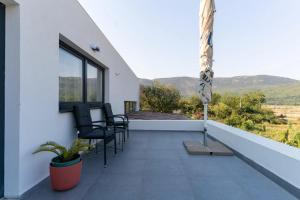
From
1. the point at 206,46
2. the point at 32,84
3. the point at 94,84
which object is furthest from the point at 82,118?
the point at 206,46

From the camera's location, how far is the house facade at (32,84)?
185 cm

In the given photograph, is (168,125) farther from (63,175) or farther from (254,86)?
(254,86)

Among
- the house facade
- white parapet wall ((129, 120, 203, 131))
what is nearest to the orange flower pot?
the house facade

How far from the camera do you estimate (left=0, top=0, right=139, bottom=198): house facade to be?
1.85 meters

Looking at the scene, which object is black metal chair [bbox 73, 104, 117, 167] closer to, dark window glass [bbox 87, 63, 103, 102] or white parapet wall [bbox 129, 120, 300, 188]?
dark window glass [bbox 87, 63, 103, 102]

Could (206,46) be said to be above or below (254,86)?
below

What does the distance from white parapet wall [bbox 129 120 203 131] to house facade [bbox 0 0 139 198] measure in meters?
2.96

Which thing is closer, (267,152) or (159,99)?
(267,152)

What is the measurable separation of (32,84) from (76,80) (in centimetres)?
153

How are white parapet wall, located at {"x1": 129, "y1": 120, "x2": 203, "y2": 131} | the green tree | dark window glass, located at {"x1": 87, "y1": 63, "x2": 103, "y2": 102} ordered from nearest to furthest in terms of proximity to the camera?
dark window glass, located at {"x1": 87, "y1": 63, "x2": 103, "y2": 102}, white parapet wall, located at {"x1": 129, "y1": 120, "x2": 203, "y2": 131}, the green tree

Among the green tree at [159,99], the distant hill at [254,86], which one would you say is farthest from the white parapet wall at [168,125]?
the distant hill at [254,86]

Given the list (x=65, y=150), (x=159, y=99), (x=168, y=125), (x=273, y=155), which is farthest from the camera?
(x=159, y=99)

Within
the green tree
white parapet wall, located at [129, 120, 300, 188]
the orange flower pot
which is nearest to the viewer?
the orange flower pot

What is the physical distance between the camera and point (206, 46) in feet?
11.2
